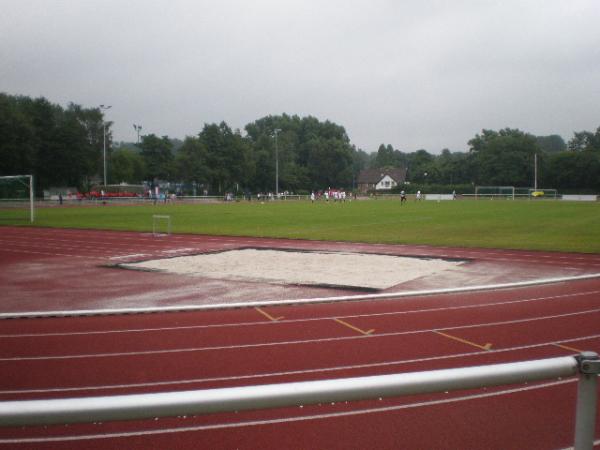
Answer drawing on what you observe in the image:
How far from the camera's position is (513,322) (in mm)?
8398

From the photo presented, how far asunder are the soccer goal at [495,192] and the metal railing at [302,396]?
A: 95824 millimetres

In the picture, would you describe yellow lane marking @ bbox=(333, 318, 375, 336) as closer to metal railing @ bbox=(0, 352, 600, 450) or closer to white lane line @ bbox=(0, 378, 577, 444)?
white lane line @ bbox=(0, 378, 577, 444)

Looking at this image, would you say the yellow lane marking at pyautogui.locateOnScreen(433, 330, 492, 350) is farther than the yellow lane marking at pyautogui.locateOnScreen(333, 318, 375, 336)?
No

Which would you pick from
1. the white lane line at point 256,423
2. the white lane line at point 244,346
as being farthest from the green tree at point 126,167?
the white lane line at point 256,423

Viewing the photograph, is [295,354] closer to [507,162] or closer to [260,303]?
[260,303]

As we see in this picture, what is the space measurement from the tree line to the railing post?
7931 centimetres

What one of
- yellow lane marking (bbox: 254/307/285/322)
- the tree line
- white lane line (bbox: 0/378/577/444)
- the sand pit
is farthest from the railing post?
the tree line

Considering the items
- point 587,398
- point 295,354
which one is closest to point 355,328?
point 295,354

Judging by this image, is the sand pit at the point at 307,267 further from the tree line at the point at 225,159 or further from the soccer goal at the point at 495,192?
the soccer goal at the point at 495,192

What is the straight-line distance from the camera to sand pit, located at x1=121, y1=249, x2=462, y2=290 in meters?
12.4

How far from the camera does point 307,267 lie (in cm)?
1449

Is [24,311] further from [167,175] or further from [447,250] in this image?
[167,175]

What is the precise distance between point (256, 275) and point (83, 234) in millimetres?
15247

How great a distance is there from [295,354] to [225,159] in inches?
3610
